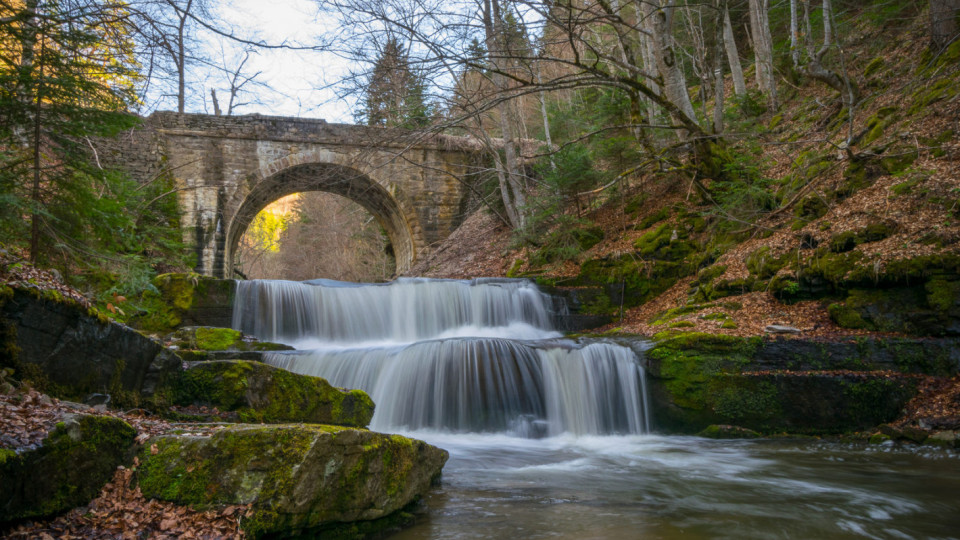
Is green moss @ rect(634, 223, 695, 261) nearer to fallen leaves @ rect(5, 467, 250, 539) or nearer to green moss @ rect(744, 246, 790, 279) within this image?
green moss @ rect(744, 246, 790, 279)

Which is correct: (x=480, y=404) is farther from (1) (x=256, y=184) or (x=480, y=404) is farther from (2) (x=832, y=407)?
(1) (x=256, y=184)

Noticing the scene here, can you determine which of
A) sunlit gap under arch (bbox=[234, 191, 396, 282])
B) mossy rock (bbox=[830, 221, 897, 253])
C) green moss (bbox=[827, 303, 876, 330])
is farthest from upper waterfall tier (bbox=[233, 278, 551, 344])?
sunlit gap under arch (bbox=[234, 191, 396, 282])

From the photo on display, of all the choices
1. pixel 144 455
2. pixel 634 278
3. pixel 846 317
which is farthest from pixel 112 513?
pixel 634 278

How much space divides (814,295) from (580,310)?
13.5 feet

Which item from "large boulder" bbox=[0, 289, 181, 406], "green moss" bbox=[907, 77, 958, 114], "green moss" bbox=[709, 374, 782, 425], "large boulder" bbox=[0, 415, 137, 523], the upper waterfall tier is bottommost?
"green moss" bbox=[709, 374, 782, 425]

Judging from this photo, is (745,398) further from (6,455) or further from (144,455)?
(6,455)

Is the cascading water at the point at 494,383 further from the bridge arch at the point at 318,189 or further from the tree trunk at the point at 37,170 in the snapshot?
the bridge arch at the point at 318,189

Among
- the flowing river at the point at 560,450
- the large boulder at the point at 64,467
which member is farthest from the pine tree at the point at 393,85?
the large boulder at the point at 64,467

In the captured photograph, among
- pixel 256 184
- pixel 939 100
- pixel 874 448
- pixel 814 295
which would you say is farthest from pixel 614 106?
pixel 256 184

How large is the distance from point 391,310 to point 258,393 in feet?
21.9

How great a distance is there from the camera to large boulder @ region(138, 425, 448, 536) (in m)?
2.86

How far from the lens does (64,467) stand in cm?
261

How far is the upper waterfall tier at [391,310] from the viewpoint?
1053 cm

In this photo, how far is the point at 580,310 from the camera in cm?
1042
